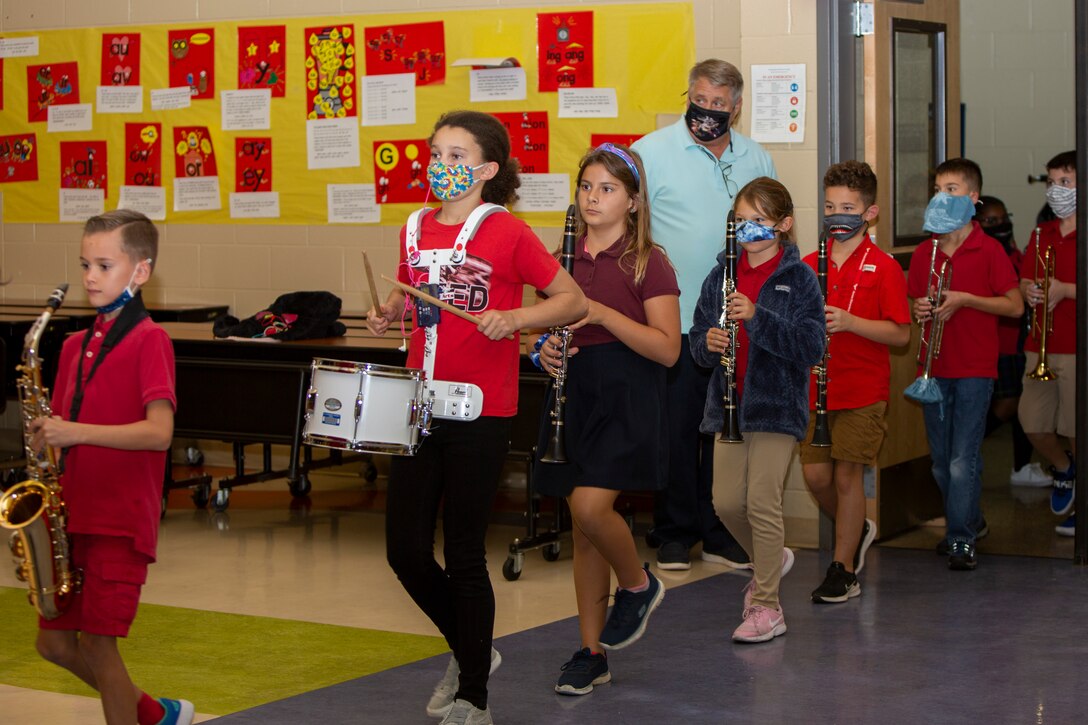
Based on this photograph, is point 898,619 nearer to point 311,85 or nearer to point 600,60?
point 600,60

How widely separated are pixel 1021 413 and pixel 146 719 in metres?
4.19

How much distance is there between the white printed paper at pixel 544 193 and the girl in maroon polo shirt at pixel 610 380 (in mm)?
3051

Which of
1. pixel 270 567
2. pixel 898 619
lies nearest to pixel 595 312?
pixel 898 619

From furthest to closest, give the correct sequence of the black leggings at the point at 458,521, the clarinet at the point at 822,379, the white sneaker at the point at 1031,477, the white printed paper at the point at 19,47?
the white printed paper at the point at 19,47 → the white sneaker at the point at 1031,477 → the clarinet at the point at 822,379 → the black leggings at the point at 458,521

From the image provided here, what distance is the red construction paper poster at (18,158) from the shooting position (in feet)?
28.3

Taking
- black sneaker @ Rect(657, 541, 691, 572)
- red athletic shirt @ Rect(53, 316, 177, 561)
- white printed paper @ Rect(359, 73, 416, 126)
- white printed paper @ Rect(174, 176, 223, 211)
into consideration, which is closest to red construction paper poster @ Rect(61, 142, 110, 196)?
white printed paper @ Rect(174, 176, 223, 211)

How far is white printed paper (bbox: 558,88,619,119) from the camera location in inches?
273

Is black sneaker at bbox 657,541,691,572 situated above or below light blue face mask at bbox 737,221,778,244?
below

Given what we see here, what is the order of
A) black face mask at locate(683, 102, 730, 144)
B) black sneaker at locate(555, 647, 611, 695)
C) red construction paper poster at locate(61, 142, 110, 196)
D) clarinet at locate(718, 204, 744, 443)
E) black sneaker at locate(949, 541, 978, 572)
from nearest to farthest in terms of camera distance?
black sneaker at locate(555, 647, 611, 695)
clarinet at locate(718, 204, 744, 443)
black face mask at locate(683, 102, 730, 144)
black sneaker at locate(949, 541, 978, 572)
red construction paper poster at locate(61, 142, 110, 196)

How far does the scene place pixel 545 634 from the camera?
4.65m

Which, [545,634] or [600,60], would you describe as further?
[600,60]

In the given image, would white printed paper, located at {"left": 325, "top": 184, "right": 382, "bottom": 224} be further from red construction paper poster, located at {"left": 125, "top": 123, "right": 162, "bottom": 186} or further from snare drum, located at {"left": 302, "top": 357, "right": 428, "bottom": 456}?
snare drum, located at {"left": 302, "top": 357, "right": 428, "bottom": 456}

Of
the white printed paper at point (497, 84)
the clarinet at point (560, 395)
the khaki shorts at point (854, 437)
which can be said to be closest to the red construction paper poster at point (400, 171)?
the white printed paper at point (497, 84)

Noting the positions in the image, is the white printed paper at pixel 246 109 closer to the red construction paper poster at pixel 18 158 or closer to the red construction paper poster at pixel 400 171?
the red construction paper poster at pixel 400 171
